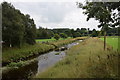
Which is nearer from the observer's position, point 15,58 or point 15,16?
point 15,58

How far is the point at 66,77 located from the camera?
20.5 ft

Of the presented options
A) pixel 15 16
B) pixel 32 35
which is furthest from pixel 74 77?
pixel 32 35

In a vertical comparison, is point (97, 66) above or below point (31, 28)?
below

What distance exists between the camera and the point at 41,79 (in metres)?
7.25

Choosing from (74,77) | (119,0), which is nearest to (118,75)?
(74,77)

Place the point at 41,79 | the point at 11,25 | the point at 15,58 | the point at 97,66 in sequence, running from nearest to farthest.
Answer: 1. the point at 97,66
2. the point at 41,79
3. the point at 15,58
4. the point at 11,25

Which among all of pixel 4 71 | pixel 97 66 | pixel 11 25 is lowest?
pixel 4 71

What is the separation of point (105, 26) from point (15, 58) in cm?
1503

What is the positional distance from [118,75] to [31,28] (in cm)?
2796

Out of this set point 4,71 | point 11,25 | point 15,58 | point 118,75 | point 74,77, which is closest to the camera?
point 118,75

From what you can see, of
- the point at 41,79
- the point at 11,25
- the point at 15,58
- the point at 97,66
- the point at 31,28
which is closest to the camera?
the point at 97,66

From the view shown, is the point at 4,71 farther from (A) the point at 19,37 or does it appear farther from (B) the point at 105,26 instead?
(B) the point at 105,26

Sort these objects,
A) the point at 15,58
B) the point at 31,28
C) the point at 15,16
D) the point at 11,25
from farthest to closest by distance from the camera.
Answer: the point at 31,28 → the point at 15,16 → the point at 11,25 → the point at 15,58

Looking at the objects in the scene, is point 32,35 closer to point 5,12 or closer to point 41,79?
point 5,12
